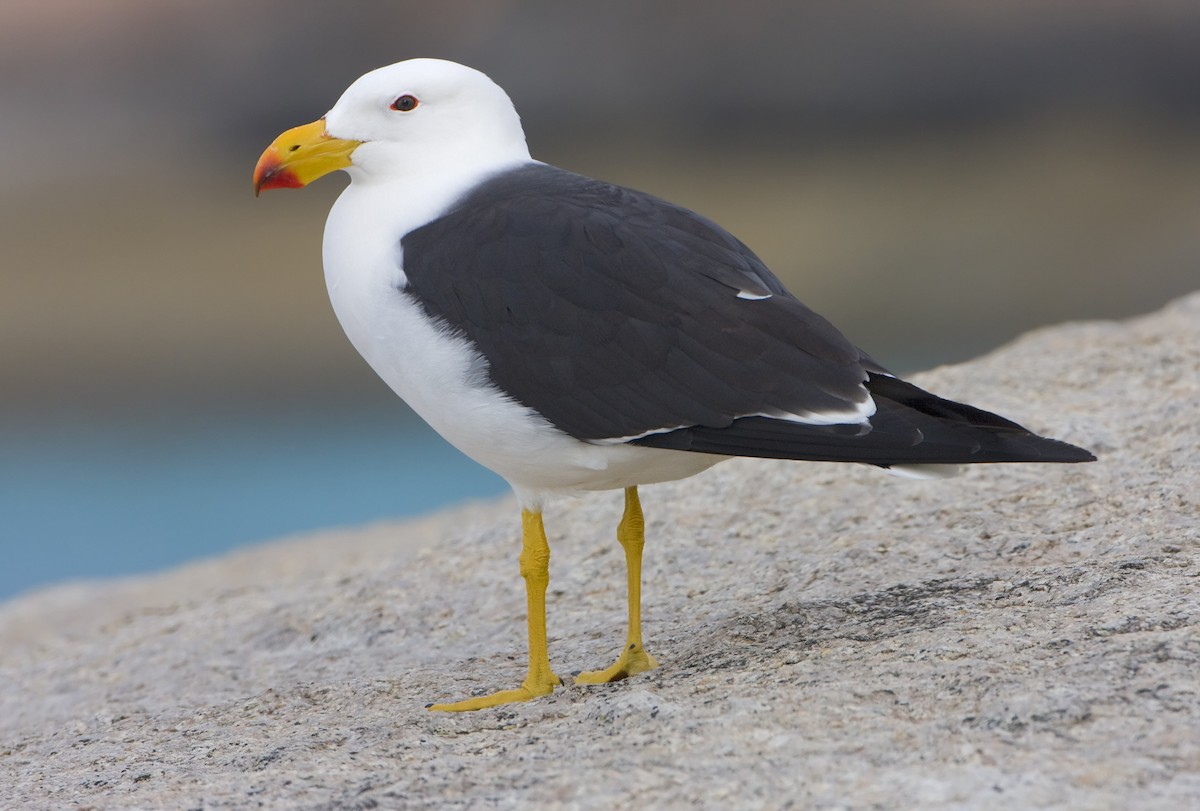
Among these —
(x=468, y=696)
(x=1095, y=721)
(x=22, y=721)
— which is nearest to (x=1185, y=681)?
(x=1095, y=721)

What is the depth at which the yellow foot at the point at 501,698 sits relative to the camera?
3.50 metres

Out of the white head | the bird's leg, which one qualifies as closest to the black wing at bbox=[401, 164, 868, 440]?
the white head

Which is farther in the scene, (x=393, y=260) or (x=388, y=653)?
(x=388, y=653)

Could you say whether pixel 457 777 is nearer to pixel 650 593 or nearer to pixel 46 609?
pixel 650 593

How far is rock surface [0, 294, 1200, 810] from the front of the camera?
2.51 m

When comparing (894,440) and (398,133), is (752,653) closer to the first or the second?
(894,440)

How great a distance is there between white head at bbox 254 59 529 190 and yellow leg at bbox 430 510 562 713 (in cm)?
103

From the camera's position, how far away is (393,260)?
3477 millimetres

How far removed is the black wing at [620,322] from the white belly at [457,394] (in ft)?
0.16

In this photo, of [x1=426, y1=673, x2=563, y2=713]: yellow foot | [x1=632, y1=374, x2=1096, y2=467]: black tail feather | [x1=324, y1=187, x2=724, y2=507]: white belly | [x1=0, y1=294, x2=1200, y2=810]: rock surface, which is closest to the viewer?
[x1=0, y1=294, x2=1200, y2=810]: rock surface

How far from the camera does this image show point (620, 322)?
326cm

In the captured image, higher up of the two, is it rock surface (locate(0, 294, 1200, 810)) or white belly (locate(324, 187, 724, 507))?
white belly (locate(324, 187, 724, 507))

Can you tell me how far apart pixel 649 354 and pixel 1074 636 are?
116 centimetres

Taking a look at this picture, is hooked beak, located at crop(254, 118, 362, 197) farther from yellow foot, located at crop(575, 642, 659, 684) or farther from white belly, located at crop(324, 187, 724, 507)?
yellow foot, located at crop(575, 642, 659, 684)
